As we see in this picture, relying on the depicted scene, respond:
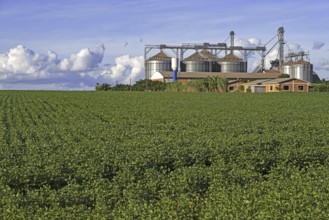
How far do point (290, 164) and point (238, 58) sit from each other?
358 ft

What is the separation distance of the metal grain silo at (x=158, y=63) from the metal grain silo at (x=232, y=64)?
42.5 feet

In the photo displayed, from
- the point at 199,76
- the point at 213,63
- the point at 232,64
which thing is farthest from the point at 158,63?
the point at 232,64

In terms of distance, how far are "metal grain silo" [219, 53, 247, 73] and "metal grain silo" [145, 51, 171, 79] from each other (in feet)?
42.5

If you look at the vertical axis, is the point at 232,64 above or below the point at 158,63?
below

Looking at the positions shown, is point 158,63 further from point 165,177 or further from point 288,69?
point 165,177

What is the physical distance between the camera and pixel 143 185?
10898 mm

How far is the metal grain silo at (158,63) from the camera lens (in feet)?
377

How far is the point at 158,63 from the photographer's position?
115 metres

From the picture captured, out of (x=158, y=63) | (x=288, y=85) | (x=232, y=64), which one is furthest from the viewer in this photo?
(x=232, y=64)

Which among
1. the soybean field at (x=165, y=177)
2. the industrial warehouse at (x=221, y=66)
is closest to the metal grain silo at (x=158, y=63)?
the industrial warehouse at (x=221, y=66)

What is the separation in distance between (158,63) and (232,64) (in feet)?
57.3

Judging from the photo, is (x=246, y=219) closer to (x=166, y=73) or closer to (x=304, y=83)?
(x=304, y=83)

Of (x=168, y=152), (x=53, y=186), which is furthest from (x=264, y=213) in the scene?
(x=168, y=152)

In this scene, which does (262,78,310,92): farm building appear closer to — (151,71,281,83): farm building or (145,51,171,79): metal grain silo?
(151,71,281,83): farm building
